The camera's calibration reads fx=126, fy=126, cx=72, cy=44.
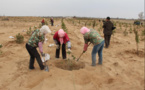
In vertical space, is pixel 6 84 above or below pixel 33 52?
below

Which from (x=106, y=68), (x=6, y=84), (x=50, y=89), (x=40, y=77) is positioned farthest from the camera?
(x=106, y=68)

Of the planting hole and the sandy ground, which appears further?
the planting hole

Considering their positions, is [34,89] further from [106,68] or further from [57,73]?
[106,68]

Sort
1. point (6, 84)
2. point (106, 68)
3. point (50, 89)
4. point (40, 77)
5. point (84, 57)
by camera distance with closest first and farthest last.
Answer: point (50, 89)
point (6, 84)
point (40, 77)
point (106, 68)
point (84, 57)

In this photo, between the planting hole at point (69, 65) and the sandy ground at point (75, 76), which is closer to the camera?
the sandy ground at point (75, 76)

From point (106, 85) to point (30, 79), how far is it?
187 cm

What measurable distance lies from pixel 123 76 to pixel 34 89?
7.56 feet

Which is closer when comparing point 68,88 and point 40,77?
point 68,88

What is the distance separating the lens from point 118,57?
4902 mm

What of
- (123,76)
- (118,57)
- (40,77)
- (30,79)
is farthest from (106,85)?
(118,57)

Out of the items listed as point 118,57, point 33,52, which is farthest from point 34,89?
point 118,57

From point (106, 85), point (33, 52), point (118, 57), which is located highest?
point (33, 52)

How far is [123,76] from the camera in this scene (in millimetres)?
3396

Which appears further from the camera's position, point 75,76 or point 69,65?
point 69,65
